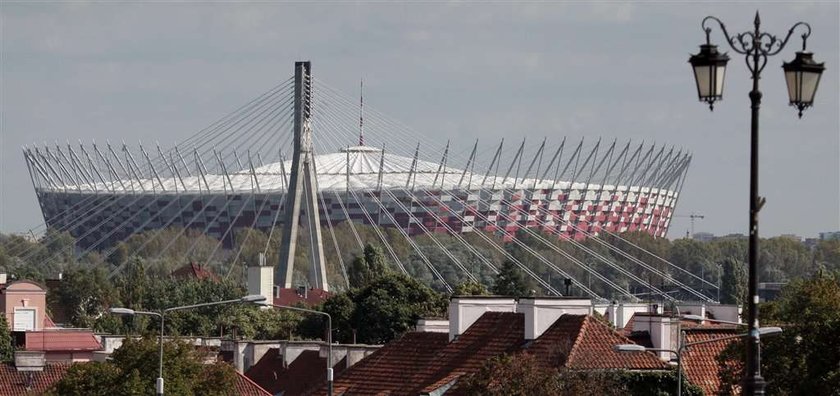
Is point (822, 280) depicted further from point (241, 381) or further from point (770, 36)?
point (770, 36)

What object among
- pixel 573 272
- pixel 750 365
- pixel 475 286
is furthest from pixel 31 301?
pixel 573 272

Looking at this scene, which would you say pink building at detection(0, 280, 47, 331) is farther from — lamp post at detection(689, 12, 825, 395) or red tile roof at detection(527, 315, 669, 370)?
lamp post at detection(689, 12, 825, 395)

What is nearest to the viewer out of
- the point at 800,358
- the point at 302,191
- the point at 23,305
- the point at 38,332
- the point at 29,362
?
the point at 800,358

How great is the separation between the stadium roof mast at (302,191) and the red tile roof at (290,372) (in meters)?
72.4

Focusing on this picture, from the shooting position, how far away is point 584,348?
1652 inches

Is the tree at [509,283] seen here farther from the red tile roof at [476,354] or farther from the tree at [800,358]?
the tree at [800,358]

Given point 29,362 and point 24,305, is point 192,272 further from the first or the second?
point 29,362

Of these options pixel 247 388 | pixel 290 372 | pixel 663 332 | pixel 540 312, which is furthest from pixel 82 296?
pixel 540 312

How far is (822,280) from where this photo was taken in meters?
53.8

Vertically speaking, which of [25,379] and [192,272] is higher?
[25,379]

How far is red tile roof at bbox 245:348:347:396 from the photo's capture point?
190 feet

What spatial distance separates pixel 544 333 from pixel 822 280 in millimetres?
12049

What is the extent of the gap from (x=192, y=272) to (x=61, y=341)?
272 ft

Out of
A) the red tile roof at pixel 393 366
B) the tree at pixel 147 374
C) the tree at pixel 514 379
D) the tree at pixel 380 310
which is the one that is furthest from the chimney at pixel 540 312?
the tree at pixel 380 310
